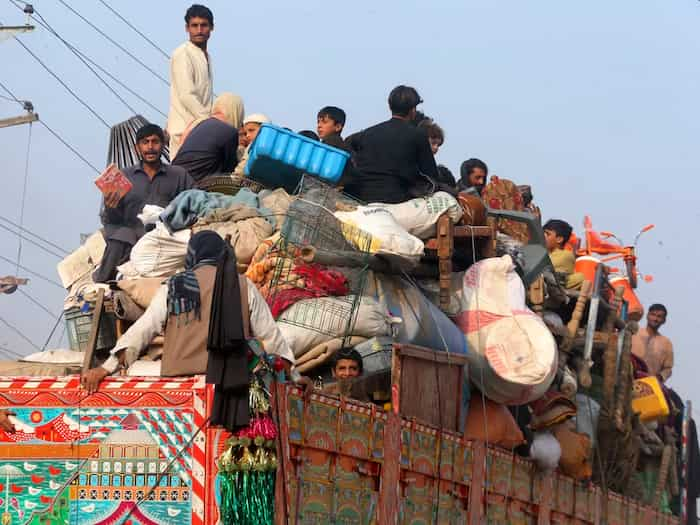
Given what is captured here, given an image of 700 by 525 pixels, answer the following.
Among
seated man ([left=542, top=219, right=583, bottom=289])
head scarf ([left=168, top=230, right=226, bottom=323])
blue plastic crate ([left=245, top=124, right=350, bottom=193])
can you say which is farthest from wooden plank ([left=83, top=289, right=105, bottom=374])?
seated man ([left=542, top=219, right=583, bottom=289])

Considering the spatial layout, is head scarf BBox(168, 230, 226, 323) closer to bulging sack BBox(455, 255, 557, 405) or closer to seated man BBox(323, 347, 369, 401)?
seated man BBox(323, 347, 369, 401)

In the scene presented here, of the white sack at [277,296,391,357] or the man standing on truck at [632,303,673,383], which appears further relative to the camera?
the man standing on truck at [632,303,673,383]

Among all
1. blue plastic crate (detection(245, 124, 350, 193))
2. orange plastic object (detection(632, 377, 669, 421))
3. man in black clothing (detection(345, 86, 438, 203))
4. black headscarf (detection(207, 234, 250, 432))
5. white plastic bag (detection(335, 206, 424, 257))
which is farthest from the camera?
orange plastic object (detection(632, 377, 669, 421))

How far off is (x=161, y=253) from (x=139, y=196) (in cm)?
99

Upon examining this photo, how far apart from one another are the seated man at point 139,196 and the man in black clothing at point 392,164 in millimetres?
1210

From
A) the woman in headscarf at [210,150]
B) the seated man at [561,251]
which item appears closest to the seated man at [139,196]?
the woman in headscarf at [210,150]

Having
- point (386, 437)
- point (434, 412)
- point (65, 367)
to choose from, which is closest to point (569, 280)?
point (434, 412)

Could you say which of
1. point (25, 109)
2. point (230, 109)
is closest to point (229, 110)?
point (230, 109)

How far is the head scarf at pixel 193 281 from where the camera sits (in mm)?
7902

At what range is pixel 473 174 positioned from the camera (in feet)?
42.2

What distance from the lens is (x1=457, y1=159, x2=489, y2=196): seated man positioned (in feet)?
42.0

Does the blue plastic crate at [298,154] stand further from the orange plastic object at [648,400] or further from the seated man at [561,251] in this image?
the orange plastic object at [648,400]

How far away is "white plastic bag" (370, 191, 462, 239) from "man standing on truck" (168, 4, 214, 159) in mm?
3483

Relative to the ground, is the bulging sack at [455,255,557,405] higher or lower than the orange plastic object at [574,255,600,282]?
lower
